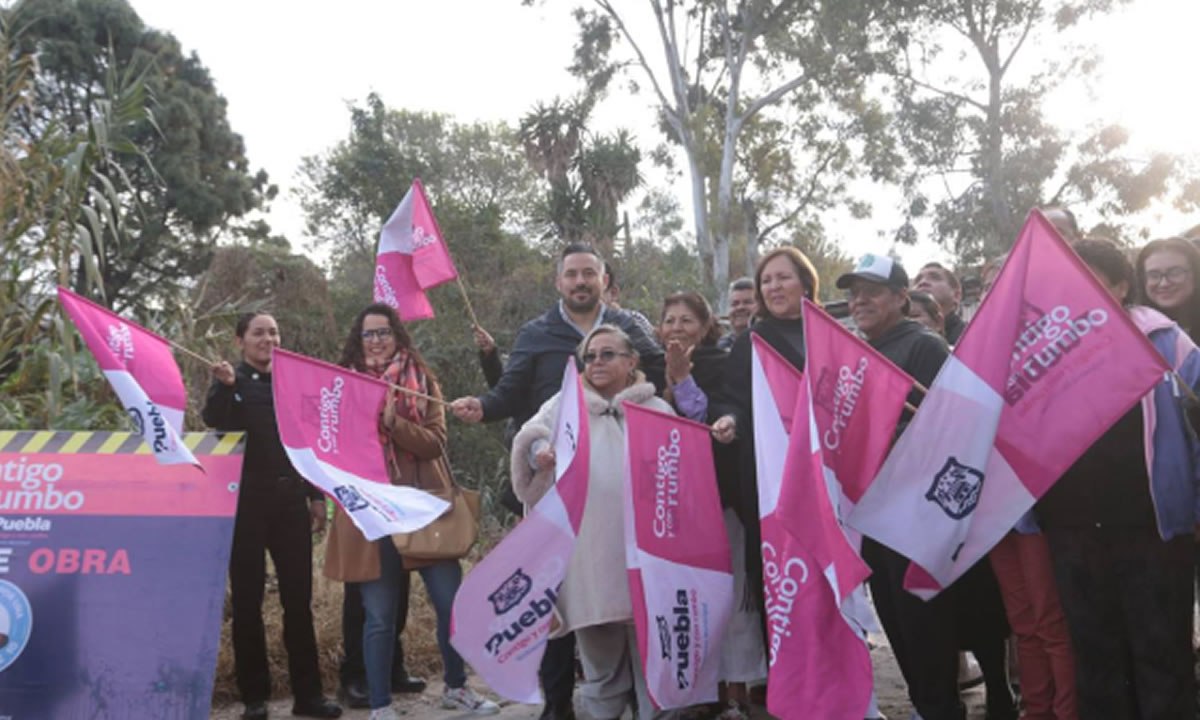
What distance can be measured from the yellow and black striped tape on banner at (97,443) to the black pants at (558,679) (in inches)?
69.2

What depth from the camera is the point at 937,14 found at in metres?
25.6

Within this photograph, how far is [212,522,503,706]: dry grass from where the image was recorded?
6359mm

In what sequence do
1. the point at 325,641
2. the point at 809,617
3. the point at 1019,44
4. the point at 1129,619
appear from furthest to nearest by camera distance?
the point at 1019,44
the point at 325,641
the point at 809,617
the point at 1129,619

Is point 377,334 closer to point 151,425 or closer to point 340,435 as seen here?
point 340,435

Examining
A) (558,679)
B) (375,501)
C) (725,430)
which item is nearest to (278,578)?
(375,501)

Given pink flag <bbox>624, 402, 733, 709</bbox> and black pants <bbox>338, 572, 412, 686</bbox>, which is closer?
pink flag <bbox>624, 402, 733, 709</bbox>

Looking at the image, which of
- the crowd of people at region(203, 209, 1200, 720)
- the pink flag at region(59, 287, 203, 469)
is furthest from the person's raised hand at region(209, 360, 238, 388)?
the pink flag at region(59, 287, 203, 469)

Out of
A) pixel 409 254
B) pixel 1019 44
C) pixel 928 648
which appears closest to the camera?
pixel 928 648

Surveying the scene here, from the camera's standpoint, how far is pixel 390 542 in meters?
5.66

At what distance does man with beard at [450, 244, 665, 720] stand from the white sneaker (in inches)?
18.4

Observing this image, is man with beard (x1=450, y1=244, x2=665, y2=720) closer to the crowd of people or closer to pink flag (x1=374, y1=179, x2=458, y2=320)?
the crowd of people

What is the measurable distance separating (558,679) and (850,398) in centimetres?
210

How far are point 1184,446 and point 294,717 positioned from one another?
14.4 ft

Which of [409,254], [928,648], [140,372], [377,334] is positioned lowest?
[928,648]
